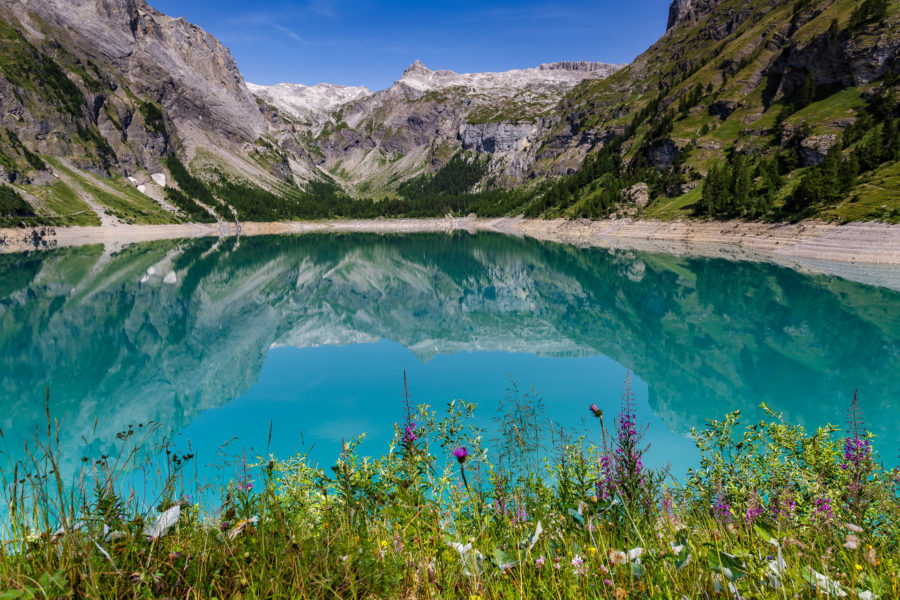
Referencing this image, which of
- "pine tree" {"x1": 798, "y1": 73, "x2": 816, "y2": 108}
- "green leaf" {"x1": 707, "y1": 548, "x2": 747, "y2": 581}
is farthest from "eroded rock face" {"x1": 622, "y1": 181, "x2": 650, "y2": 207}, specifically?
"green leaf" {"x1": 707, "y1": 548, "x2": 747, "y2": 581}

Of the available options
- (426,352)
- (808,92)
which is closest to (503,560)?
(426,352)

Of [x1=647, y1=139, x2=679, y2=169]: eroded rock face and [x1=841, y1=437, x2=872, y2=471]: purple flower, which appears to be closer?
[x1=841, y1=437, x2=872, y2=471]: purple flower

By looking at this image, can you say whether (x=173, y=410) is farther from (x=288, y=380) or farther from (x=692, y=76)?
(x=692, y=76)

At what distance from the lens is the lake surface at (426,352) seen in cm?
1767

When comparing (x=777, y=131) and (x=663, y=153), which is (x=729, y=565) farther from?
(x=663, y=153)

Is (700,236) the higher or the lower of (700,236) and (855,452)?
the higher

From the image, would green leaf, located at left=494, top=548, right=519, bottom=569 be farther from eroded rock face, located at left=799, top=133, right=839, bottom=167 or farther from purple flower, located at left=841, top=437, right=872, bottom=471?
eroded rock face, located at left=799, top=133, right=839, bottom=167

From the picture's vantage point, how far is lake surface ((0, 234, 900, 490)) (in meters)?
17.7

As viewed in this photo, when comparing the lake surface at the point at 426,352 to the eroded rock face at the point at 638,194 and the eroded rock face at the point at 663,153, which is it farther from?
the eroded rock face at the point at 663,153

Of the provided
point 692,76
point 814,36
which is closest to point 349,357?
point 814,36

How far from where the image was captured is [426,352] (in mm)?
29609

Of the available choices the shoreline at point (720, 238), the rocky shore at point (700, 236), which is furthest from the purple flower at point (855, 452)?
the rocky shore at point (700, 236)

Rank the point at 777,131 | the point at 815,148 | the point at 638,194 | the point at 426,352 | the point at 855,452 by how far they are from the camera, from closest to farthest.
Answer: the point at 855,452 < the point at 426,352 < the point at 815,148 < the point at 777,131 < the point at 638,194

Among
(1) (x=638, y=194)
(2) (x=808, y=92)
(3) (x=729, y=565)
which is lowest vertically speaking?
(3) (x=729, y=565)
